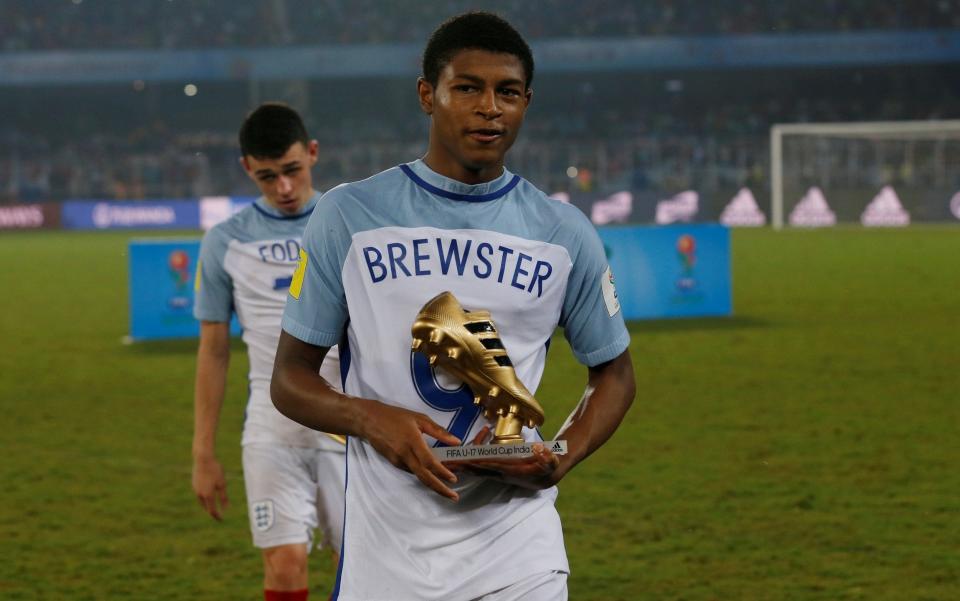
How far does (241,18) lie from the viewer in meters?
51.1

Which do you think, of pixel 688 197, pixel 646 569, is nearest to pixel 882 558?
pixel 646 569

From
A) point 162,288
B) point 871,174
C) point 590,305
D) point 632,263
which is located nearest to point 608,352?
point 590,305

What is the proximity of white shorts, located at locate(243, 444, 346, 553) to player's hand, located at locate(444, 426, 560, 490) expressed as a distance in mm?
1979

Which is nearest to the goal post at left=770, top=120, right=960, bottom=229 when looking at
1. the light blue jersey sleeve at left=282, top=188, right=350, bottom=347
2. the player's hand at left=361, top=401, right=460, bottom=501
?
the light blue jersey sleeve at left=282, top=188, right=350, bottom=347

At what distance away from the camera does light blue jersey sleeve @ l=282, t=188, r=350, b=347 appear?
8.41ft

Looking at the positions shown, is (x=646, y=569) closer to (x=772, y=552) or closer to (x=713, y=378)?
(x=772, y=552)

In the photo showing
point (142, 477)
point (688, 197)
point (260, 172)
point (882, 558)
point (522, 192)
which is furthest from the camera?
point (688, 197)

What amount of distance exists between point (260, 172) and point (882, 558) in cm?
322

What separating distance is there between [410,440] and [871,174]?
33.8 metres

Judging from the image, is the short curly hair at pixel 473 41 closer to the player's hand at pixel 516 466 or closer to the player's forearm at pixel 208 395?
the player's hand at pixel 516 466

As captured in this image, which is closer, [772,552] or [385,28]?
[772,552]

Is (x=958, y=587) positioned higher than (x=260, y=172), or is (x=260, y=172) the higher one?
(x=260, y=172)

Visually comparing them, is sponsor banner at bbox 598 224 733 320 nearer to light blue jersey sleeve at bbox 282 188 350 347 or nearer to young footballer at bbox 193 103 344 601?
young footballer at bbox 193 103 344 601

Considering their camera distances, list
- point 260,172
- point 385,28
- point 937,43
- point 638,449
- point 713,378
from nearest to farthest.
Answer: point 260,172
point 638,449
point 713,378
point 937,43
point 385,28
